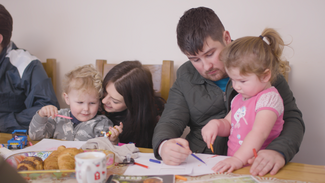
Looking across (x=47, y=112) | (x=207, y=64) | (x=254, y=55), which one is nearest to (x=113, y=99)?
(x=47, y=112)

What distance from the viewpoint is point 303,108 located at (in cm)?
150

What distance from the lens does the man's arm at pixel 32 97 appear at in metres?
1.57

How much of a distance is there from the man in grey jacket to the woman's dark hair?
21 cm

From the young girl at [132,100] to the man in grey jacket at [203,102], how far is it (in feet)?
0.69

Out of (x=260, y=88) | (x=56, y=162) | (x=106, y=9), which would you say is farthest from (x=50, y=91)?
(x=260, y=88)

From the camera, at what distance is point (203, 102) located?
1191mm

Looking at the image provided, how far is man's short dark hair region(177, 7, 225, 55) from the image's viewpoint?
3.38ft

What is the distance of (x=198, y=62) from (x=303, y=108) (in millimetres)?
873

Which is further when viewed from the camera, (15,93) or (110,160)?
(15,93)

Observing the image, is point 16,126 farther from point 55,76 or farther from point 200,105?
point 200,105

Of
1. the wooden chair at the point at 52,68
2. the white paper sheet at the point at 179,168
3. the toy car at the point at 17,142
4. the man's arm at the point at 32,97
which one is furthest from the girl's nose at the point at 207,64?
the wooden chair at the point at 52,68

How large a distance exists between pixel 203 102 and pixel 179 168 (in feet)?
1.57

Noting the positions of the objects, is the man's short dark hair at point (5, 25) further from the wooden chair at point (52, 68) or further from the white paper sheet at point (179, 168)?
the white paper sheet at point (179, 168)

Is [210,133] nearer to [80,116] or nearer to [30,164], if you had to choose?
[30,164]
